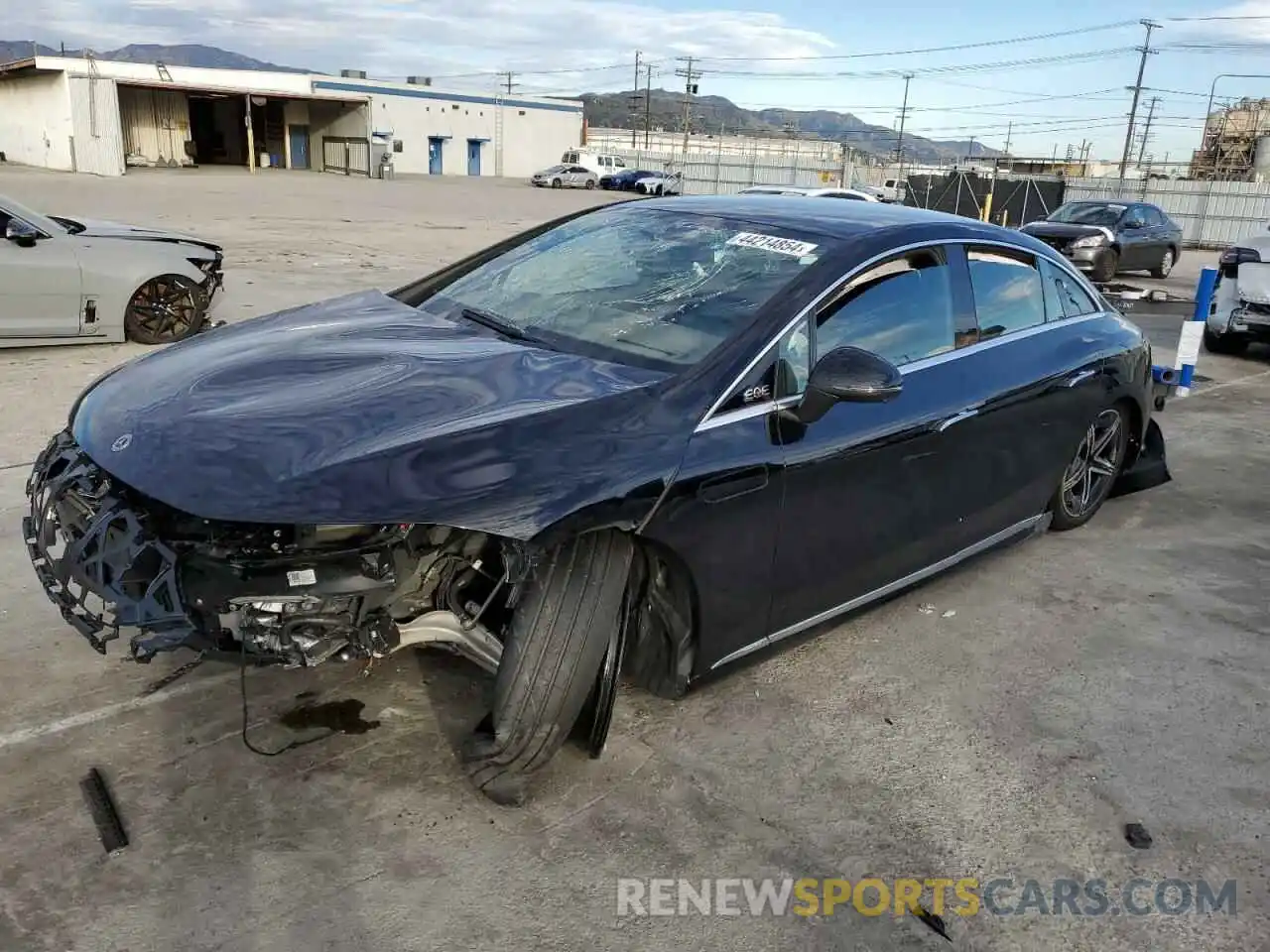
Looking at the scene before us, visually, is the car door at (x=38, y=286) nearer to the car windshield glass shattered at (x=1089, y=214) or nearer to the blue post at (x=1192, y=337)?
the blue post at (x=1192, y=337)

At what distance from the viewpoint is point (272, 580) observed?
2.42 meters

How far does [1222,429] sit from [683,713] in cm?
612

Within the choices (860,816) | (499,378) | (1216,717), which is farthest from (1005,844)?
(499,378)

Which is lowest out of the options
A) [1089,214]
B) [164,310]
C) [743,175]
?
[164,310]

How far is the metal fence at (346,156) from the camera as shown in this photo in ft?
158

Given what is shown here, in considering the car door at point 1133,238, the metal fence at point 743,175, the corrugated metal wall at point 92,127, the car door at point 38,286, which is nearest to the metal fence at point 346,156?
the corrugated metal wall at point 92,127

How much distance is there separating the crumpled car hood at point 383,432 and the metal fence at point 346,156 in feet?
159

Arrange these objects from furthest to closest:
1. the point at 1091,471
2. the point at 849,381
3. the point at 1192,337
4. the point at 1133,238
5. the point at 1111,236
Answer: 1. the point at 1133,238
2. the point at 1111,236
3. the point at 1192,337
4. the point at 1091,471
5. the point at 849,381

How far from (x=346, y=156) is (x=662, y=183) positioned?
17.3 metres

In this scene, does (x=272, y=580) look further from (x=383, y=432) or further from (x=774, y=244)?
(x=774, y=244)

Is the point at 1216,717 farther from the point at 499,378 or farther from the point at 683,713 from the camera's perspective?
the point at 499,378

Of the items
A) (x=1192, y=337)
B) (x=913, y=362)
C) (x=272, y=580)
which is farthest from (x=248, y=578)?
(x=1192, y=337)

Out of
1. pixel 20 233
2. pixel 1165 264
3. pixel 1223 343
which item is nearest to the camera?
pixel 20 233

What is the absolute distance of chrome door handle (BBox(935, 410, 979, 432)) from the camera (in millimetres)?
3561
